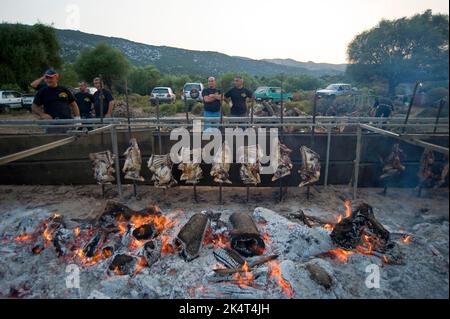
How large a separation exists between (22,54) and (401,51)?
143ft

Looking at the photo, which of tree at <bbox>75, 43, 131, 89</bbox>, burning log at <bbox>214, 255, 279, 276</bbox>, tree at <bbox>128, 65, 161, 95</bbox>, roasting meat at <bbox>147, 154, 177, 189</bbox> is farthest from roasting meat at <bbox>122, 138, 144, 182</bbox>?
tree at <bbox>75, 43, 131, 89</bbox>

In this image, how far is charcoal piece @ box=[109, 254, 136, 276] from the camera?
3992 mm

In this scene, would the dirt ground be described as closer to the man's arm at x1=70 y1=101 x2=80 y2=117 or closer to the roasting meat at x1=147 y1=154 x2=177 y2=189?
the roasting meat at x1=147 y1=154 x2=177 y2=189

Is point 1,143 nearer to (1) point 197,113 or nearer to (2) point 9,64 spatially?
(1) point 197,113

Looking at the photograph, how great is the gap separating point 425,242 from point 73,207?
21.3 feet

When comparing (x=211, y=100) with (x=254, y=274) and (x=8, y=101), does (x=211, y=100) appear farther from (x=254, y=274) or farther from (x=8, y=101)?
(x=8, y=101)

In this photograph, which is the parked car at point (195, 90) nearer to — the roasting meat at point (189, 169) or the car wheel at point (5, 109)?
the car wheel at point (5, 109)

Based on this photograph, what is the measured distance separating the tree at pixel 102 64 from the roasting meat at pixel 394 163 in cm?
3417

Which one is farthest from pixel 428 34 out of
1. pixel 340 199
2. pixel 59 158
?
pixel 59 158

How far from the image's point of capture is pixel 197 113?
21000mm

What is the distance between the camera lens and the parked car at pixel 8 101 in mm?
21938

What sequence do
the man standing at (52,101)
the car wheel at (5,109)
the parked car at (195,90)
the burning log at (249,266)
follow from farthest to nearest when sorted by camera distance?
1. the parked car at (195,90)
2. the car wheel at (5,109)
3. the man standing at (52,101)
4. the burning log at (249,266)

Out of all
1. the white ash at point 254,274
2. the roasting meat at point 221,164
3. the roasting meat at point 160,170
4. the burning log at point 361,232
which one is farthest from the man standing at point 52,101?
the burning log at point 361,232
